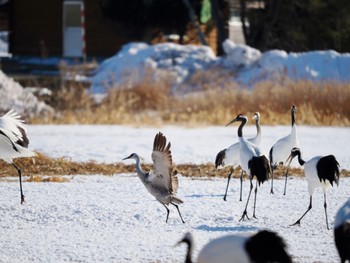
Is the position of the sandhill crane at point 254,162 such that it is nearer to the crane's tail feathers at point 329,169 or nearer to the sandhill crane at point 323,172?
the sandhill crane at point 323,172

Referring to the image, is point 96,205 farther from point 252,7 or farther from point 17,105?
point 252,7

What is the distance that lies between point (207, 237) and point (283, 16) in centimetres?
2607

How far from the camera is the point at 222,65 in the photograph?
2716 cm

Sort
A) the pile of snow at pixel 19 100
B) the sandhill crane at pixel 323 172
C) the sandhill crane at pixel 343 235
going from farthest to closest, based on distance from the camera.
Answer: the pile of snow at pixel 19 100 < the sandhill crane at pixel 323 172 < the sandhill crane at pixel 343 235

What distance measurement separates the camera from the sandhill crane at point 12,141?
1060 centimetres

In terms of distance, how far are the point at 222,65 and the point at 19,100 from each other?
8.65 meters

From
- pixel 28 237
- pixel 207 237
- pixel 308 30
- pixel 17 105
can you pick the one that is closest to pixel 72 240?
pixel 28 237

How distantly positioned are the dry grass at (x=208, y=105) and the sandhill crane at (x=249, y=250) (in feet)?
45.1

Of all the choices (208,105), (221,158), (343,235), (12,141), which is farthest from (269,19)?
(343,235)

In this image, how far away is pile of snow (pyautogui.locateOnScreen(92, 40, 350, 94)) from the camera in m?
24.0

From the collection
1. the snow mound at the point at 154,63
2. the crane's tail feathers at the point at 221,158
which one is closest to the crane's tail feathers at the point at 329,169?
the crane's tail feathers at the point at 221,158

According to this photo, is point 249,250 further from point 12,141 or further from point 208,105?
point 208,105

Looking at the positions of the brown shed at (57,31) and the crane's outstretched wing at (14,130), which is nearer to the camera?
the crane's outstretched wing at (14,130)

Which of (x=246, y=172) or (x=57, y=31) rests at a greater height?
(x=57, y=31)
